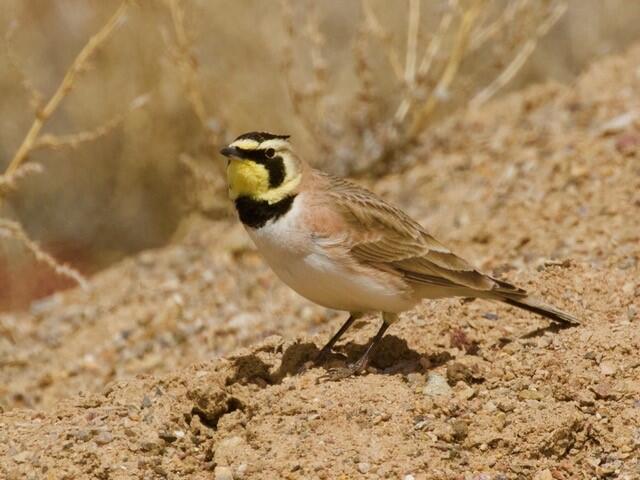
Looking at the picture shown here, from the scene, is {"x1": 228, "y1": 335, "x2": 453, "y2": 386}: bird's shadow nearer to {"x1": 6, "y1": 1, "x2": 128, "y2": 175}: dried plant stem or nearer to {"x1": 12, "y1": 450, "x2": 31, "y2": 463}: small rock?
{"x1": 12, "y1": 450, "x2": 31, "y2": 463}: small rock

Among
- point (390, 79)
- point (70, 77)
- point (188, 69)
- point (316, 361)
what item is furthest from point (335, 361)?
point (390, 79)

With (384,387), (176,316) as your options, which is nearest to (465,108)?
(176,316)

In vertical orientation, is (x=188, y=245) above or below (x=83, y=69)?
below

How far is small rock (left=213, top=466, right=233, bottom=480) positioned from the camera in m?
4.34

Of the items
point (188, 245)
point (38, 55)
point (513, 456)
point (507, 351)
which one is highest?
point (38, 55)

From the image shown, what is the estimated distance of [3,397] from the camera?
7.07 m

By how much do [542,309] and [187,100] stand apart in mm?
4832

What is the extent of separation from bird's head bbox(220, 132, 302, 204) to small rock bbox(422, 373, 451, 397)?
3.45ft

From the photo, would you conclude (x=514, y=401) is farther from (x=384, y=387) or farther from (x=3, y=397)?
(x=3, y=397)

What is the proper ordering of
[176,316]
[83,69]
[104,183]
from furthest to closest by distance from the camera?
[104,183]
[176,316]
[83,69]

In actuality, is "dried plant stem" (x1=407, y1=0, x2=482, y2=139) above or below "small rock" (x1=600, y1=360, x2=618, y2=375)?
above

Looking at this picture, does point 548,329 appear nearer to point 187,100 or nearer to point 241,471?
point 241,471

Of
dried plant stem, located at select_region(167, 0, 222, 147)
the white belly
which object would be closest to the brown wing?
the white belly

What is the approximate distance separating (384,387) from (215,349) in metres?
2.53
